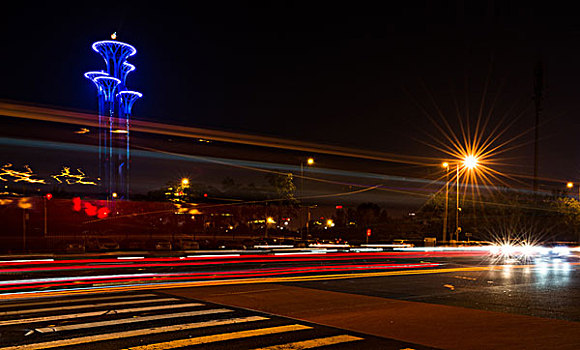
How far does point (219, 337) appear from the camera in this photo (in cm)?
841

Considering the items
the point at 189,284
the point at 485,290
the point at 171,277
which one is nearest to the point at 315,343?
the point at 189,284

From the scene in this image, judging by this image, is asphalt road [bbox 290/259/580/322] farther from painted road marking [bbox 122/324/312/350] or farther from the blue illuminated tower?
the blue illuminated tower

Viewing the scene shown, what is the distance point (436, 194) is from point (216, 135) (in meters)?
36.6

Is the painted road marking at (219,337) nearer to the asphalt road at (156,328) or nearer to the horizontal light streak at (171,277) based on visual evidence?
the asphalt road at (156,328)

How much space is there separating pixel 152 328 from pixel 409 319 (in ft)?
16.6

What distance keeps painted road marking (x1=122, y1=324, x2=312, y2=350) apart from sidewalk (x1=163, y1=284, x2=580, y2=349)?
91 centimetres

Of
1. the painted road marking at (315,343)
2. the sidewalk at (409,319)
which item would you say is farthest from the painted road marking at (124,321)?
the painted road marking at (315,343)

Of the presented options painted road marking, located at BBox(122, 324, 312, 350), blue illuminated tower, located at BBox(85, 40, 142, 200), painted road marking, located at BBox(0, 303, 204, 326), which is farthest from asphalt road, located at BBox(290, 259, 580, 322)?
blue illuminated tower, located at BBox(85, 40, 142, 200)

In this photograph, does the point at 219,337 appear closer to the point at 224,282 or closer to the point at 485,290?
the point at 224,282

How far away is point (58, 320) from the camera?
964 centimetres

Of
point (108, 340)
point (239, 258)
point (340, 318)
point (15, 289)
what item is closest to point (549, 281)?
point (340, 318)

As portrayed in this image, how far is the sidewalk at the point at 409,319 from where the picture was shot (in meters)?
8.42

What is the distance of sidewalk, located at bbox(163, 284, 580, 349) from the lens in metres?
8.42

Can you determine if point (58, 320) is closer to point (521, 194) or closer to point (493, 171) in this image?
point (493, 171)
